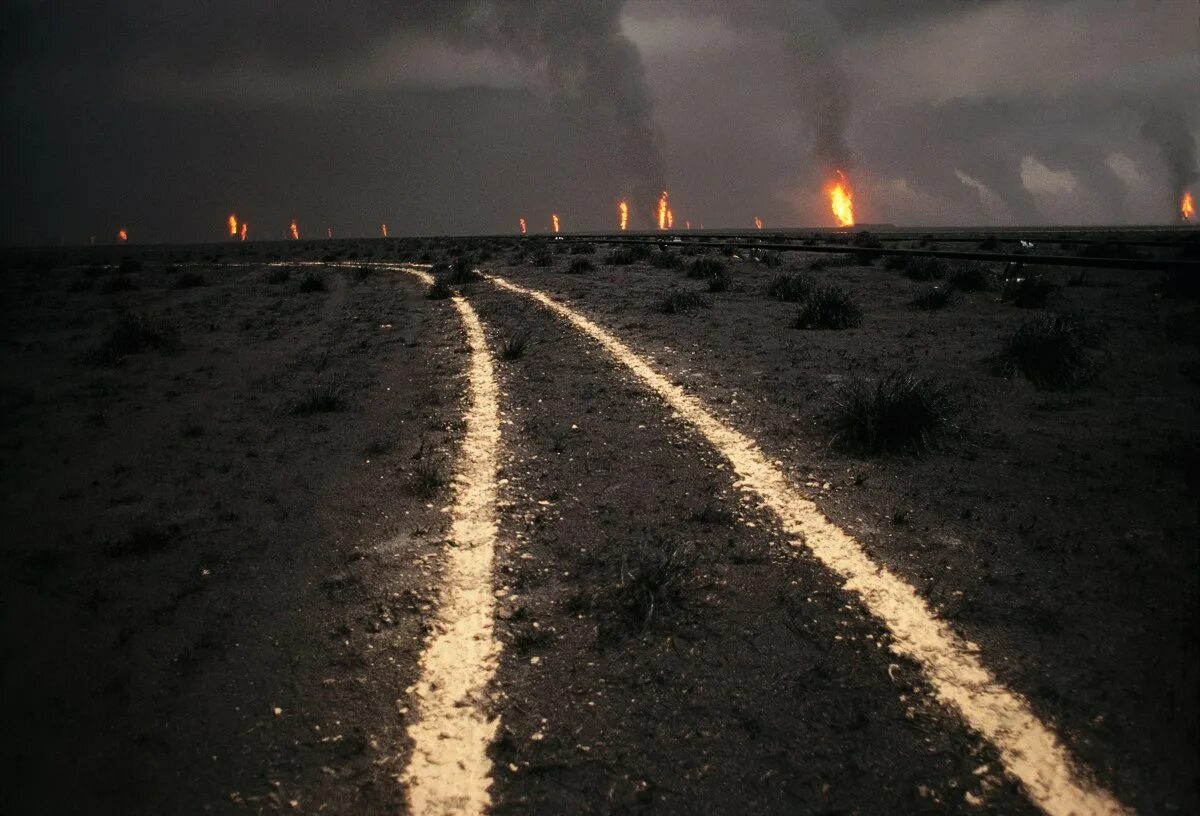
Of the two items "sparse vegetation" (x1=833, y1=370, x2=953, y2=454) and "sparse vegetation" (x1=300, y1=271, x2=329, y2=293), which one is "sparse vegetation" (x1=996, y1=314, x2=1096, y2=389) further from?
"sparse vegetation" (x1=300, y1=271, x2=329, y2=293)

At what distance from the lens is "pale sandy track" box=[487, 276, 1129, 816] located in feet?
6.26

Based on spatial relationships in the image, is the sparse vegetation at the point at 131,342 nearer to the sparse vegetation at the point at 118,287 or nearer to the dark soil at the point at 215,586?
the dark soil at the point at 215,586

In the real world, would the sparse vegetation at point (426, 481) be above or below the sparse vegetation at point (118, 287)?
below

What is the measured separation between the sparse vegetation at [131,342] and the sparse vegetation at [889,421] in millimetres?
9565

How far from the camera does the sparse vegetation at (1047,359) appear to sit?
5.78m

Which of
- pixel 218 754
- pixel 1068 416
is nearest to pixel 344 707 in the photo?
pixel 218 754

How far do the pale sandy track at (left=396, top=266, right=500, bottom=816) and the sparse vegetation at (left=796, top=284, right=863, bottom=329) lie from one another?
246 inches

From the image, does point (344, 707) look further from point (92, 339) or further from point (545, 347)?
point (92, 339)

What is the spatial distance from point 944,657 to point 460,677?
208 centimetres

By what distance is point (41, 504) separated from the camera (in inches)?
163

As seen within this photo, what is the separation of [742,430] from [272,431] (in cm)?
437

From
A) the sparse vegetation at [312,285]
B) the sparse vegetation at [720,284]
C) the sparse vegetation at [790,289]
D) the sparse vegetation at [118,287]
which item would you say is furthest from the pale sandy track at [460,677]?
the sparse vegetation at [118,287]

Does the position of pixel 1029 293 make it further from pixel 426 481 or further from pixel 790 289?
pixel 426 481

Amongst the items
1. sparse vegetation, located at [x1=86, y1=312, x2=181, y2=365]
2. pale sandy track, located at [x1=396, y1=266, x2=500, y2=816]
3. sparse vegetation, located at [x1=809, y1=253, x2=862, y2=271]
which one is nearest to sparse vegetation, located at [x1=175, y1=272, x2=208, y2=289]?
sparse vegetation, located at [x1=86, y1=312, x2=181, y2=365]
